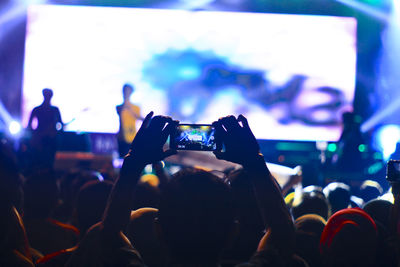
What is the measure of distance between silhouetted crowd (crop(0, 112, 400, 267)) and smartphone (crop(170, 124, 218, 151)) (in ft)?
0.53

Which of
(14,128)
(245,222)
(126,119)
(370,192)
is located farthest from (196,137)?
(14,128)

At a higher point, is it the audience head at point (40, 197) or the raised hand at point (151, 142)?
the raised hand at point (151, 142)

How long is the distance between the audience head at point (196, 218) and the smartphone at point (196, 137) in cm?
67

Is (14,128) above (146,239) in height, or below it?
above

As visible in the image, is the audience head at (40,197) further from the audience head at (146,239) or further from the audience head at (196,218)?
the audience head at (196,218)

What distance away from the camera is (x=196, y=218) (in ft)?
4.18

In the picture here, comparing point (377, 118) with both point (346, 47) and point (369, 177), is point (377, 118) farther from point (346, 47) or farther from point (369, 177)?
point (369, 177)

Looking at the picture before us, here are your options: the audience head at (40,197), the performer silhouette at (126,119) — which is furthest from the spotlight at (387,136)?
the audience head at (40,197)

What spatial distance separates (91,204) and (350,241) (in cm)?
125

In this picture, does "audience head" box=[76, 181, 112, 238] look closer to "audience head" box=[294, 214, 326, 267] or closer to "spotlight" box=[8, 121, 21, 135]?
"audience head" box=[294, 214, 326, 267]

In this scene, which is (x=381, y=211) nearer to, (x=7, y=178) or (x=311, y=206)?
(x=311, y=206)

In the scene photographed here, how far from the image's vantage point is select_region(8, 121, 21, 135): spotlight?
948cm

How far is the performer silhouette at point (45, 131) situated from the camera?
21.1 ft

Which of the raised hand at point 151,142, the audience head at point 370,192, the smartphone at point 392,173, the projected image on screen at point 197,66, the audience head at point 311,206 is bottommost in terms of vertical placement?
the audience head at point 370,192
